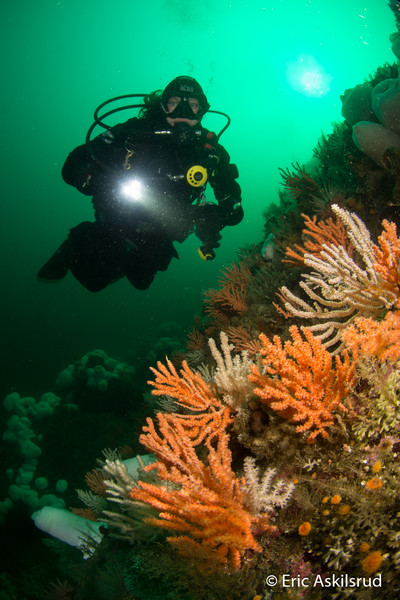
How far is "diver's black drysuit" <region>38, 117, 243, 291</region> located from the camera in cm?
527

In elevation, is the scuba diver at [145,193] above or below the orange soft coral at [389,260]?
above

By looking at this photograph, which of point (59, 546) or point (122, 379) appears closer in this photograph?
point (59, 546)

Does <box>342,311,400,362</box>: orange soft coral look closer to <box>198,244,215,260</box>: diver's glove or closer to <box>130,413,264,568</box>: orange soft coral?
<box>130,413,264,568</box>: orange soft coral

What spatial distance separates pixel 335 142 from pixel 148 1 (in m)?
82.9

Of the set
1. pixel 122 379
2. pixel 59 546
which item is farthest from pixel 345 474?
pixel 122 379

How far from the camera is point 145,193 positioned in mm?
5285

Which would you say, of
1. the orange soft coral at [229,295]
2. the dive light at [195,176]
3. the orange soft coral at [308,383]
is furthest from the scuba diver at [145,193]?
the orange soft coral at [308,383]

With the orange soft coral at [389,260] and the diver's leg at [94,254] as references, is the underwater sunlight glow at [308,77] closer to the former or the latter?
the diver's leg at [94,254]

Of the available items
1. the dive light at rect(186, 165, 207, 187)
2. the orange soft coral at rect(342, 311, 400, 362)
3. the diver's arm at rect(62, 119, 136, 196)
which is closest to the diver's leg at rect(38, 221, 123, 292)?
the diver's arm at rect(62, 119, 136, 196)

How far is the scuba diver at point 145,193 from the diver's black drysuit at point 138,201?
0.02m

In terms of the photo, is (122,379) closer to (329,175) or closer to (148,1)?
(329,175)

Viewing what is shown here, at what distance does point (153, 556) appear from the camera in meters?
1.60

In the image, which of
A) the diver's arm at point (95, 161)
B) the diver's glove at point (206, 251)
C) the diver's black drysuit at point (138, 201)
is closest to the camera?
the diver's arm at point (95, 161)

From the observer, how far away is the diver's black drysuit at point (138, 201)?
527cm
